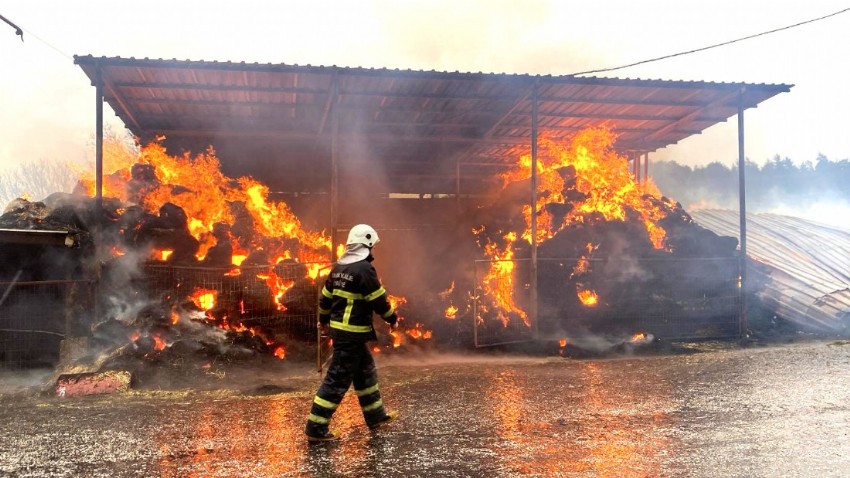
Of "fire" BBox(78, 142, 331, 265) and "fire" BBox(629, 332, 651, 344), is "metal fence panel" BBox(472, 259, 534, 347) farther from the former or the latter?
"fire" BBox(78, 142, 331, 265)

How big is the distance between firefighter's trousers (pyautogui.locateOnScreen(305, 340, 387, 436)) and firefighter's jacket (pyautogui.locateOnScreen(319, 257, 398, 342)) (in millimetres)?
117

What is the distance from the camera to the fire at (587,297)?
34.3 ft

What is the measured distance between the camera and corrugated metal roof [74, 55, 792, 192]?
9.23 m

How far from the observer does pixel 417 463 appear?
4.18 m

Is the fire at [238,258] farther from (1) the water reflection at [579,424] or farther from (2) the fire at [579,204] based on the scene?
(1) the water reflection at [579,424]

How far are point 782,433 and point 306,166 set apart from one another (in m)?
12.7

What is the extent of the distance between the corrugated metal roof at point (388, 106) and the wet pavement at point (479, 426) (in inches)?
202

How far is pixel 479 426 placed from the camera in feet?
16.9

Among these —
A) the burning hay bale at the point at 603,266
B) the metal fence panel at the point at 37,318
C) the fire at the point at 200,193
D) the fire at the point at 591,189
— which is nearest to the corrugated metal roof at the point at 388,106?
the fire at the point at 591,189

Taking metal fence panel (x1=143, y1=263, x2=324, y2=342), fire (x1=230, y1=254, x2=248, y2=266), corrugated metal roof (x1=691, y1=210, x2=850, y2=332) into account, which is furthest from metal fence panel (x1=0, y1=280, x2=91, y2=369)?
corrugated metal roof (x1=691, y1=210, x2=850, y2=332)

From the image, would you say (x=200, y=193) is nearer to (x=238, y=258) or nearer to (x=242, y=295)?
(x=238, y=258)

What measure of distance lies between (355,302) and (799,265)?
1330 centimetres

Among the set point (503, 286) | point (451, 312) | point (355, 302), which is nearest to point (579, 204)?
point (503, 286)

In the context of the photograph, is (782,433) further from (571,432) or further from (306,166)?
(306,166)
